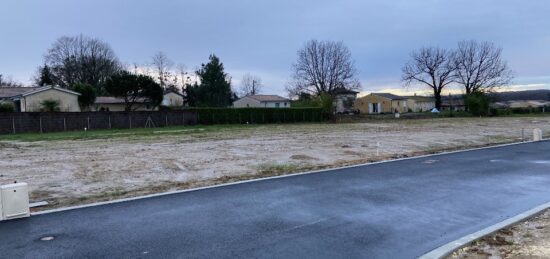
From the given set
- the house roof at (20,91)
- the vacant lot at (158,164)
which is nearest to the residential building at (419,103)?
the house roof at (20,91)

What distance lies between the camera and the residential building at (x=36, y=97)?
43250mm

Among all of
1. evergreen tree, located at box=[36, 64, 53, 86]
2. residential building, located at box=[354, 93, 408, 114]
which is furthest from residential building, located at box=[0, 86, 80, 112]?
residential building, located at box=[354, 93, 408, 114]

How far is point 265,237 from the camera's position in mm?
6133

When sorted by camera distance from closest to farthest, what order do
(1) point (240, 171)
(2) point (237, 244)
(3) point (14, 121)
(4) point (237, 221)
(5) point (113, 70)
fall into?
(2) point (237, 244)
(4) point (237, 221)
(1) point (240, 171)
(3) point (14, 121)
(5) point (113, 70)

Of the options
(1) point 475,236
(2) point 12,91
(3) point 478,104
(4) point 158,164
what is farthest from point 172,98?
(1) point 475,236

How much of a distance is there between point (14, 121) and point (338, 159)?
28172mm

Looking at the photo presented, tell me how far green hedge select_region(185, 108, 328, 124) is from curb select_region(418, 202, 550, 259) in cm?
3910

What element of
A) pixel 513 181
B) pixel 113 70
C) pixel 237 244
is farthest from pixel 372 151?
pixel 113 70

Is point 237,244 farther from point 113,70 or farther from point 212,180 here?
point 113,70

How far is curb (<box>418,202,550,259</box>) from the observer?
17.6 feet

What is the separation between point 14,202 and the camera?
7.48 m

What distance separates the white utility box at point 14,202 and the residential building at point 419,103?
315 ft

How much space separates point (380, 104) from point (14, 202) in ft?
294

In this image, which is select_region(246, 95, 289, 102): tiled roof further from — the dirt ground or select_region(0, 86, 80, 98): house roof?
the dirt ground
